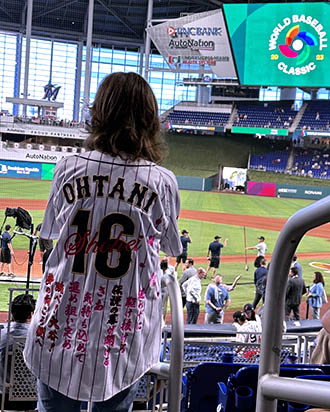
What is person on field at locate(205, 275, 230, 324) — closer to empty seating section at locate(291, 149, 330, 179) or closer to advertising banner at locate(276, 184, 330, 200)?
advertising banner at locate(276, 184, 330, 200)

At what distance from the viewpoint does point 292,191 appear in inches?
1630

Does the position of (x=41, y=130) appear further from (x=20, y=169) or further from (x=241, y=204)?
(x=241, y=204)

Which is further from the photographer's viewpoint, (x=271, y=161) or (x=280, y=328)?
(x=271, y=161)

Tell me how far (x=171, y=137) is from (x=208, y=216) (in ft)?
84.6

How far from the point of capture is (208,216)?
28031mm

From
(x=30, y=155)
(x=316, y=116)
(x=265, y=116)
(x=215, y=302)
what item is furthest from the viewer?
(x=265, y=116)

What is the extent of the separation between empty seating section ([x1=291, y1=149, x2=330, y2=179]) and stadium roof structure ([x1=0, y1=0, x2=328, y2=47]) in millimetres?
12931

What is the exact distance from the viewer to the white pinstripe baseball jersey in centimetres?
184

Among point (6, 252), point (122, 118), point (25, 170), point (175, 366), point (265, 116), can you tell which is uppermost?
point (265, 116)

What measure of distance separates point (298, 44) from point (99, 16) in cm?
2446

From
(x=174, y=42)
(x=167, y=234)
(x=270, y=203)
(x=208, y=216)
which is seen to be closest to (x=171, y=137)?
(x=174, y=42)

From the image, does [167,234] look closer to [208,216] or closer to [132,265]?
[132,265]

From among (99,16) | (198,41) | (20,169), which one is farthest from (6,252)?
(99,16)
